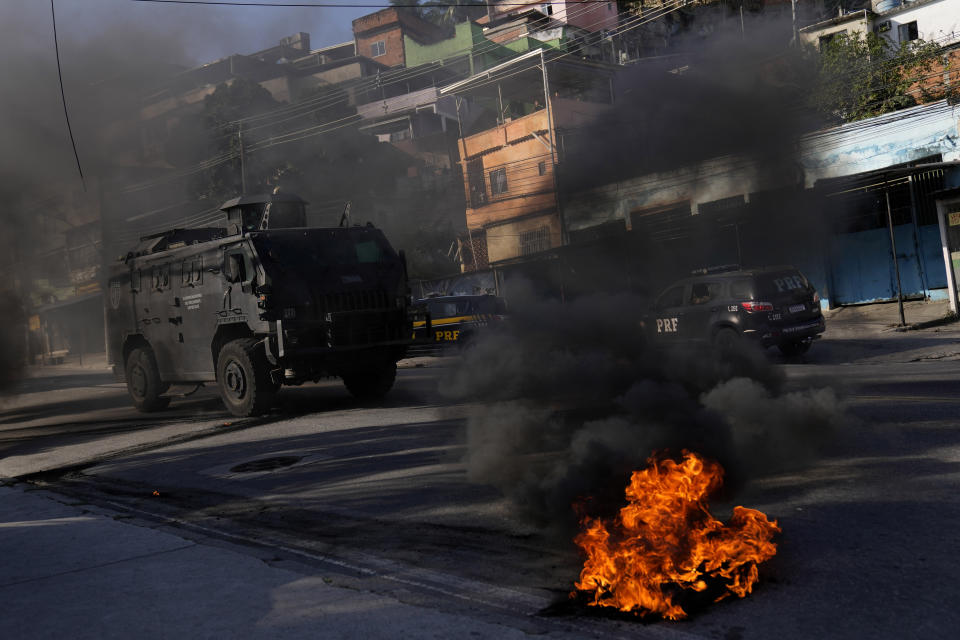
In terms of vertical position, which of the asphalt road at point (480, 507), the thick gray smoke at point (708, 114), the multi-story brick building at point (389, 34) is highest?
the multi-story brick building at point (389, 34)

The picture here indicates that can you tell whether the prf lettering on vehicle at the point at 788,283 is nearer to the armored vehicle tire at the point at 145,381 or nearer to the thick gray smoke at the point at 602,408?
the thick gray smoke at the point at 602,408

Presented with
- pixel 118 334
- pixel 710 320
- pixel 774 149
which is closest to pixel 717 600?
pixel 774 149

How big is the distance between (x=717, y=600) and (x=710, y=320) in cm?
1079

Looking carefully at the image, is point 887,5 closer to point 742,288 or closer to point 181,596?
point 742,288

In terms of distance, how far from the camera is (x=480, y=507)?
5535 millimetres

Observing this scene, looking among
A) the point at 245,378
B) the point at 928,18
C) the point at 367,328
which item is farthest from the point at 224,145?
the point at 928,18

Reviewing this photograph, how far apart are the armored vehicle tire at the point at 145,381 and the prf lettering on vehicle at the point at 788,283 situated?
10.8 meters

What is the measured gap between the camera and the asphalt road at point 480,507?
3336mm

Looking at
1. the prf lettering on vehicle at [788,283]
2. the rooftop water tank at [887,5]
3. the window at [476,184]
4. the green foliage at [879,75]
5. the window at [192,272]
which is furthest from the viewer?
the window at [476,184]

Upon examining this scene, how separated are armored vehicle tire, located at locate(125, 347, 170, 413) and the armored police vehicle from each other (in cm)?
3

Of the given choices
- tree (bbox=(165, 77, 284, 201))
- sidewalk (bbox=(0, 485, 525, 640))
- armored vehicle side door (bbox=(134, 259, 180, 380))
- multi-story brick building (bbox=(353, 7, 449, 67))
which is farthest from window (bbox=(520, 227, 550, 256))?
multi-story brick building (bbox=(353, 7, 449, 67))

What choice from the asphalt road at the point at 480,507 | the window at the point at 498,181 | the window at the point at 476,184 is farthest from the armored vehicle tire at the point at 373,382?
the window at the point at 476,184

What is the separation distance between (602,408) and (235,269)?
23.2 ft

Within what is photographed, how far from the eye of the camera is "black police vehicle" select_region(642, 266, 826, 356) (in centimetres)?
1308
